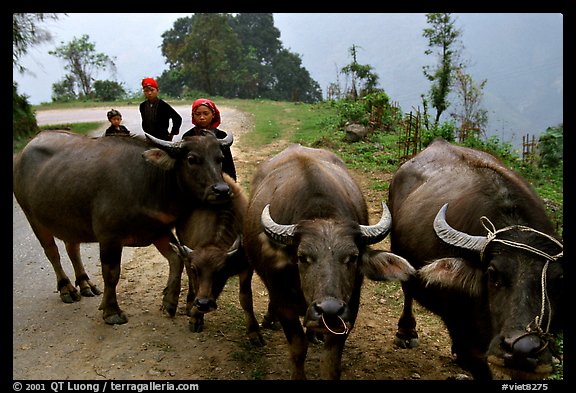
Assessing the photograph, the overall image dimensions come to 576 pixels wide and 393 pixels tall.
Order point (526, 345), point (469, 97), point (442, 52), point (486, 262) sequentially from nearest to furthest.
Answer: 1. point (526, 345)
2. point (486, 262)
3. point (442, 52)
4. point (469, 97)

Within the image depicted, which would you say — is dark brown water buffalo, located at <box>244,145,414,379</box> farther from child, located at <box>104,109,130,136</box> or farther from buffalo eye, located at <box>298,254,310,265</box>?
child, located at <box>104,109,130,136</box>

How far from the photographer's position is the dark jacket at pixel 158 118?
6.09 meters

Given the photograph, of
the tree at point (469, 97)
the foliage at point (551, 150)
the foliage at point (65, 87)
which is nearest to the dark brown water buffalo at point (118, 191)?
the foliage at point (551, 150)

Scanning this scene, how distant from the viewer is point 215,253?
4324mm

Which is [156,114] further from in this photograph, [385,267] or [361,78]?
[361,78]

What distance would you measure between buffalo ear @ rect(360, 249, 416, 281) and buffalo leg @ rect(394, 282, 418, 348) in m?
1.44

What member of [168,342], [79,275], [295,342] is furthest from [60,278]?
→ [295,342]

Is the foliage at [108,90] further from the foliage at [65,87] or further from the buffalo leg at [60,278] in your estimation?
the buffalo leg at [60,278]

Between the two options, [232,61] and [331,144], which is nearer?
[331,144]

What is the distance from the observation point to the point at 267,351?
463cm

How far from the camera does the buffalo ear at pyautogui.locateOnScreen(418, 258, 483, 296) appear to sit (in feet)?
10.4

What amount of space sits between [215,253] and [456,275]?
7.09ft

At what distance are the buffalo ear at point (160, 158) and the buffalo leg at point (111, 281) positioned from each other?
3.36 feet

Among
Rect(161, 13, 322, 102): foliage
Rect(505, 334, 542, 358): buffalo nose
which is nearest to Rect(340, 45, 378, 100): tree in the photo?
Rect(161, 13, 322, 102): foliage
